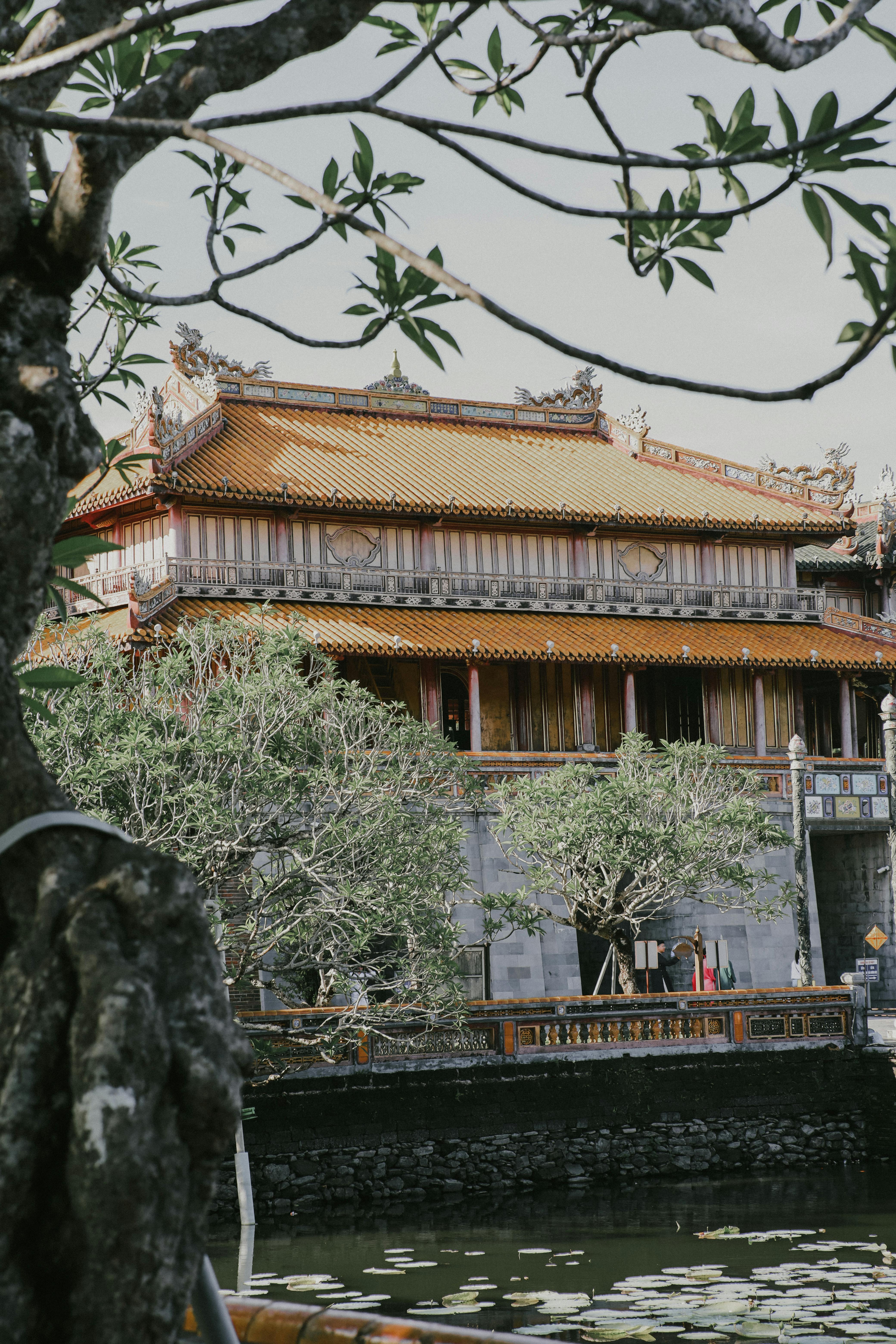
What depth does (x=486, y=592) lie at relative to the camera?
26047mm

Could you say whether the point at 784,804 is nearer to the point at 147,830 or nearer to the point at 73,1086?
the point at 147,830

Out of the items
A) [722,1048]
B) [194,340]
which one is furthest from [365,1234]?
[194,340]

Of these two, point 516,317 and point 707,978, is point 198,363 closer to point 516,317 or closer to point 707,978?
point 707,978

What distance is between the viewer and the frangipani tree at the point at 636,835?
19.9m

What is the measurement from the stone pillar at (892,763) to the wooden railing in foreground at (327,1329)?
66.0ft

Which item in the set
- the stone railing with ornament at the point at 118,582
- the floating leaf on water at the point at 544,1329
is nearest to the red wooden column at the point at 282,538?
the stone railing with ornament at the point at 118,582

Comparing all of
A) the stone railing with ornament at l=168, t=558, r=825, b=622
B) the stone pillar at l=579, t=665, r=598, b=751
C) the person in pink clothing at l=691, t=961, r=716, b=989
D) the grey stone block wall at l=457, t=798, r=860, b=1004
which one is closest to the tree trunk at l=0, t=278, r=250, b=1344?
the grey stone block wall at l=457, t=798, r=860, b=1004

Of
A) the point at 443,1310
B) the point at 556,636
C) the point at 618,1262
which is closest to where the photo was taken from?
the point at 443,1310

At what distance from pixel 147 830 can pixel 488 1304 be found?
5.30 m

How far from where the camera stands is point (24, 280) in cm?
255

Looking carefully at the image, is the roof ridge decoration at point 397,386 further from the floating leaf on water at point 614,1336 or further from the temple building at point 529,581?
the floating leaf on water at point 614,1336

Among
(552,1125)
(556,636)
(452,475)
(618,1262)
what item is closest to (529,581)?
(556,636)

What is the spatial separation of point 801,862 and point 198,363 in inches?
534

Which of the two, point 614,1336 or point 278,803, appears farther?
point 278,803
